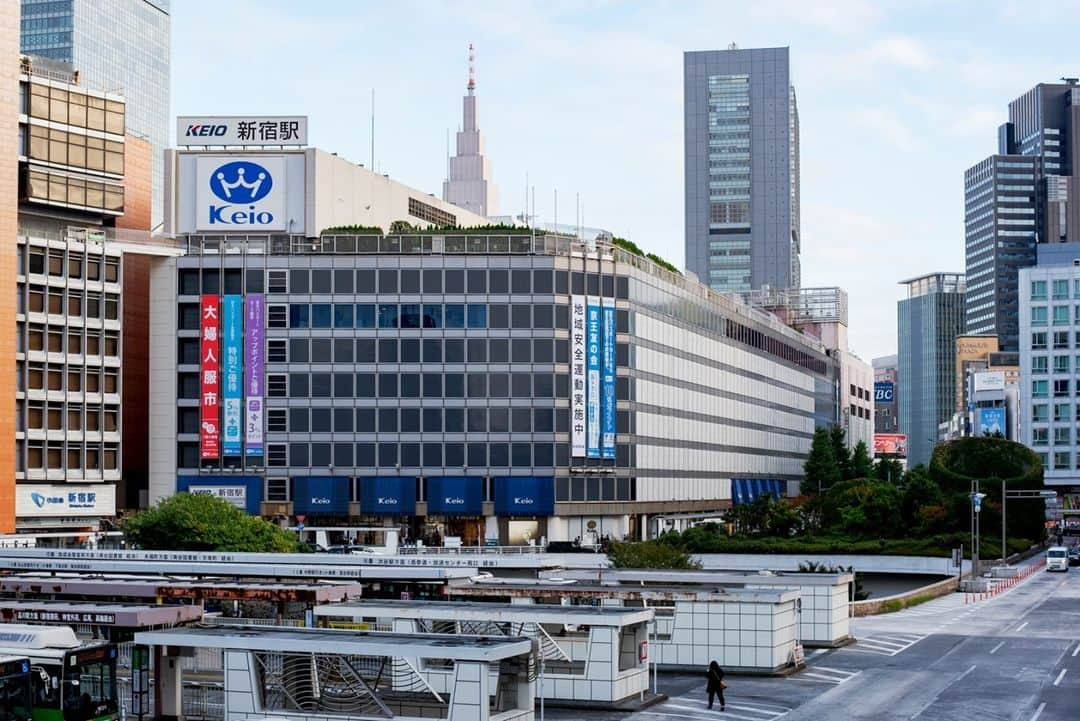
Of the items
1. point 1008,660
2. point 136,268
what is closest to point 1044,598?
point 1008,660

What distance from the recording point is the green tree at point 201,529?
93.9 meters

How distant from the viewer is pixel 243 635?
41656 millimetres

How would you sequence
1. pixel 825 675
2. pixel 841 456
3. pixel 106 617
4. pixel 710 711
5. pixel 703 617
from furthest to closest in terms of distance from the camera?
1. pixel 841 456
2. pixel 703 617
3. pixel 825 675
4. pixel 710 711
5. pixel 106 617

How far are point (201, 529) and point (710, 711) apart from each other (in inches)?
2073

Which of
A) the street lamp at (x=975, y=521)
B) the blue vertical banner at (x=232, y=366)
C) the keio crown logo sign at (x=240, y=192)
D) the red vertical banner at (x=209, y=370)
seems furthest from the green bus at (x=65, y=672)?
the keio crown logo sign at (x=240, y=192)

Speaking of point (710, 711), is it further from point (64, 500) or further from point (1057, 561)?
point (64, 500)

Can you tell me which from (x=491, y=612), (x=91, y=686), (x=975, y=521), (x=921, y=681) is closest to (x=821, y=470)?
(x=975, y=521)

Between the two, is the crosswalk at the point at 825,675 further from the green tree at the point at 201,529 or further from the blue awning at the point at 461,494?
the blue awning at the point at 461,494

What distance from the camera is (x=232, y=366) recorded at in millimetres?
128375

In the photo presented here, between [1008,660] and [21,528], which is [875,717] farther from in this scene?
[21,528]

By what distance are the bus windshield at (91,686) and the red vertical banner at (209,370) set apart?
8937 cm

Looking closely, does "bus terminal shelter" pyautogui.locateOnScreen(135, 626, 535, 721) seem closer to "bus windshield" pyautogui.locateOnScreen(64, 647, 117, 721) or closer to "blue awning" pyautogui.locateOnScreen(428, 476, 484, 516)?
"bus windshield" pyautogui.locateOnScreen(64, 647, 117, 721)

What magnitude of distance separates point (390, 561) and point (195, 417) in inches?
2691

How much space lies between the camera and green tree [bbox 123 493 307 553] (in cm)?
9388
